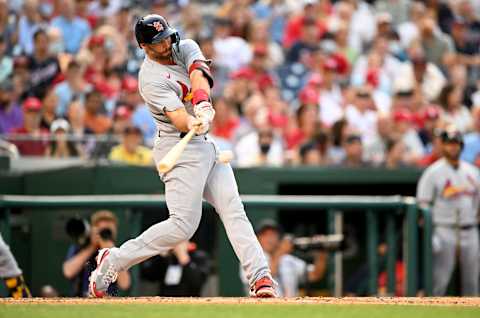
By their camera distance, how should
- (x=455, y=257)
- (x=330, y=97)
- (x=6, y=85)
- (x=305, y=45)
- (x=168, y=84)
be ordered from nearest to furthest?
(x=168, y=84), (x=455, y=257), (x=6, y=85), (x=330, y=97), (x=305, y=45)

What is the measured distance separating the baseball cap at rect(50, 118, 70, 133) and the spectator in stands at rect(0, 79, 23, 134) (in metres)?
0.42

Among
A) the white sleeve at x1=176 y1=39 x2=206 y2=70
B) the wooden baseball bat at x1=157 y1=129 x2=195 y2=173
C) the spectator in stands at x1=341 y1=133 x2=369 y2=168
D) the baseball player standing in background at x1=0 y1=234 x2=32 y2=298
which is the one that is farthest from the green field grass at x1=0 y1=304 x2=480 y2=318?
the spectator in stands at x1=341 y1=133 x2=369 y2=168

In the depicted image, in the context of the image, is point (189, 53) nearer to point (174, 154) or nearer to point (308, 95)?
point (174, 154)

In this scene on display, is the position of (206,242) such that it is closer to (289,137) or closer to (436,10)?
(289,137)

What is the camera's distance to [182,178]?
301 inches

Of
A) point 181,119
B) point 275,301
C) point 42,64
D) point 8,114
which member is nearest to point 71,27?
point 42,64

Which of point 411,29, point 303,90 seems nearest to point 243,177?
point 303,90

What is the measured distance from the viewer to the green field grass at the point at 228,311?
659 centimetres

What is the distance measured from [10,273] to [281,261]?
323 centimetres

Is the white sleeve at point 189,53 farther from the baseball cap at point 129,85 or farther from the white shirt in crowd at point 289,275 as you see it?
the baseball cap at point 129,85

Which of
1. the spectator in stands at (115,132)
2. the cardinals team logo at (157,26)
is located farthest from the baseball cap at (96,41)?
the cardinals team logo at (157,26)

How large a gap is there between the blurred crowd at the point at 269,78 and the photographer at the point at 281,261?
1.46 meters

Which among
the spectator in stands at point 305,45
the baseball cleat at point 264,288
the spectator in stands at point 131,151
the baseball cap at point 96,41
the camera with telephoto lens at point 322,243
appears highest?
the spectator in stands at point 305,45

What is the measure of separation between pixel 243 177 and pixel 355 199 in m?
1.20
